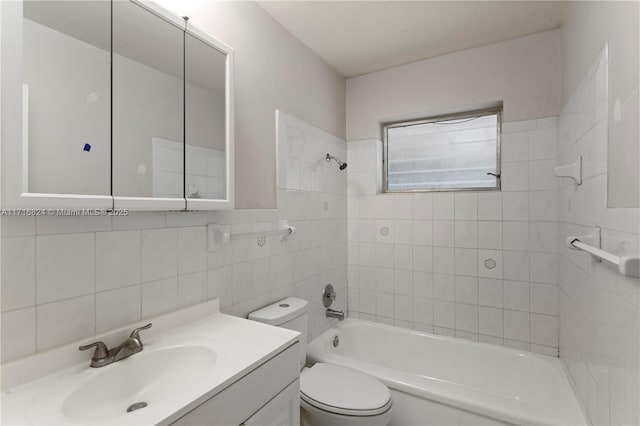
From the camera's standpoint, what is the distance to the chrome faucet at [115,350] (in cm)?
97

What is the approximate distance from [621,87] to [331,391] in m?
1.69

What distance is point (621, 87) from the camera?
99 centimetres

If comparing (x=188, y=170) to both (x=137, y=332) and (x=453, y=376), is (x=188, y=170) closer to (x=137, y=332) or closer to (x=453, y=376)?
(x=137, y=332)

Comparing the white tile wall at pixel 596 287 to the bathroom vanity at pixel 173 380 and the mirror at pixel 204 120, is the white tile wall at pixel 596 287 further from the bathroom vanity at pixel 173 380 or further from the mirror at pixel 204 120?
the mirror at pixel 204 120

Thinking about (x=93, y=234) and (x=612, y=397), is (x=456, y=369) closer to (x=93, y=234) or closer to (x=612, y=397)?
(x=612, y=397)

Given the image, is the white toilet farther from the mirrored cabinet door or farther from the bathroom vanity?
the mirrored cabinet door

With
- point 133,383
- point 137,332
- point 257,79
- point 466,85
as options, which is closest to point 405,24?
point 466,85

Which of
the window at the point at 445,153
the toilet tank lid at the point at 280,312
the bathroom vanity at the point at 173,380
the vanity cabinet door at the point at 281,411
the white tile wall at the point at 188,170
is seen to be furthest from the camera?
the window at the point at 445,153

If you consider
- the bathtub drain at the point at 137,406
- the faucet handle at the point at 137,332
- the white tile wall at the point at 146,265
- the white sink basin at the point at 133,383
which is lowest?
the bathtub drain at the point at 137,406

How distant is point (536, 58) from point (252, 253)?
84.6 inches

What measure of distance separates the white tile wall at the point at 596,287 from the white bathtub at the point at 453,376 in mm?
159

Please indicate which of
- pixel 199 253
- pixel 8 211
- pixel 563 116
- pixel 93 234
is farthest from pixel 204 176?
pixel 563 116

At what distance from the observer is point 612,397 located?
106cm

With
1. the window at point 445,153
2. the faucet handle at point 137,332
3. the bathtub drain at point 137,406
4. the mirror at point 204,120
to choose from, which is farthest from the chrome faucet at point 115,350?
the window at point 445,153
